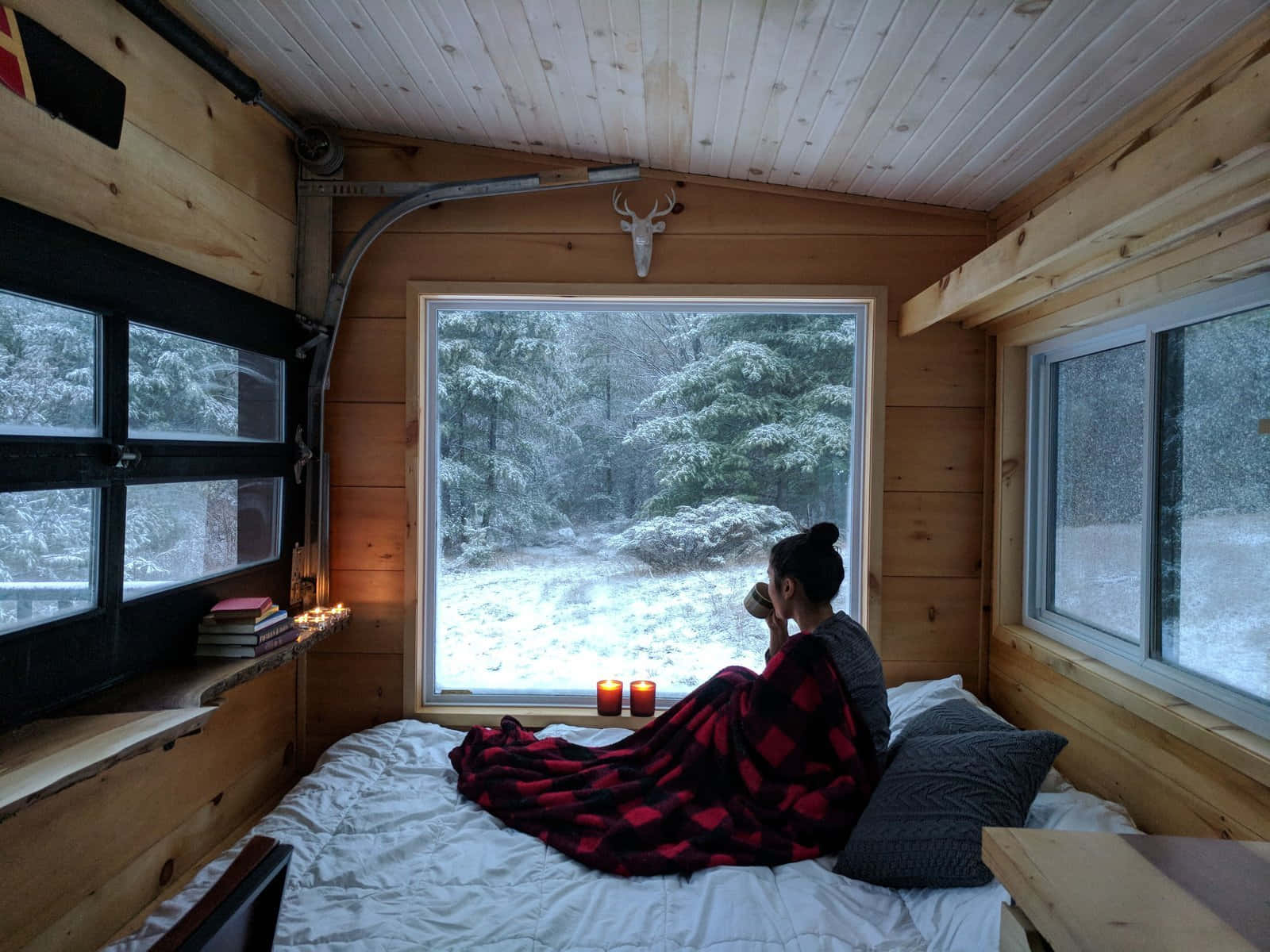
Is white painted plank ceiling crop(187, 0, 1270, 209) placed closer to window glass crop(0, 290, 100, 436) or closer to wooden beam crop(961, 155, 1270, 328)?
wooden beam crop(961, 155, 1270, 328)

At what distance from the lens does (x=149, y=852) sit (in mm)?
1703

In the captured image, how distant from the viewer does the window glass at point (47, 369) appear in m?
1.29

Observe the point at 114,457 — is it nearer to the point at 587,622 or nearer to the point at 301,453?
the point at 301,453

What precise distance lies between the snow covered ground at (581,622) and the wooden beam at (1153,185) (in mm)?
1341

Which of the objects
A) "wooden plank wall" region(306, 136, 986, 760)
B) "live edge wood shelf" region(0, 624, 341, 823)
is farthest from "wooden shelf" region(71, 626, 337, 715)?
"wooden plank wall" region(306, 136, 986, 760)

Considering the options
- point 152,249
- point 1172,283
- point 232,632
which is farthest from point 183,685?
point 1172,283

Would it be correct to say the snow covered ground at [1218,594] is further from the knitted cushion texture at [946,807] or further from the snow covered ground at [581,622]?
the snow covered ground at [581,622]

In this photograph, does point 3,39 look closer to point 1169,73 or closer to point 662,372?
point 662,372

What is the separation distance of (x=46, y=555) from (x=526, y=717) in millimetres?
1428

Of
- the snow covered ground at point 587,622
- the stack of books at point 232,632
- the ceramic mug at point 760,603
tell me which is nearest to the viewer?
the stack of books at point 232,632

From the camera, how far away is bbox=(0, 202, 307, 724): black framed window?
131 centimetres

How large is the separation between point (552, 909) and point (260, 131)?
2252 millimetres

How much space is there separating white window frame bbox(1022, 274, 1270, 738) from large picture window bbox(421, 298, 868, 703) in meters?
0.53

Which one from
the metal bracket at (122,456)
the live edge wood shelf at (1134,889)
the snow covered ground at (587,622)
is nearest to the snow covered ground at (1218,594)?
the live edge wood shelf at (1134,889)
